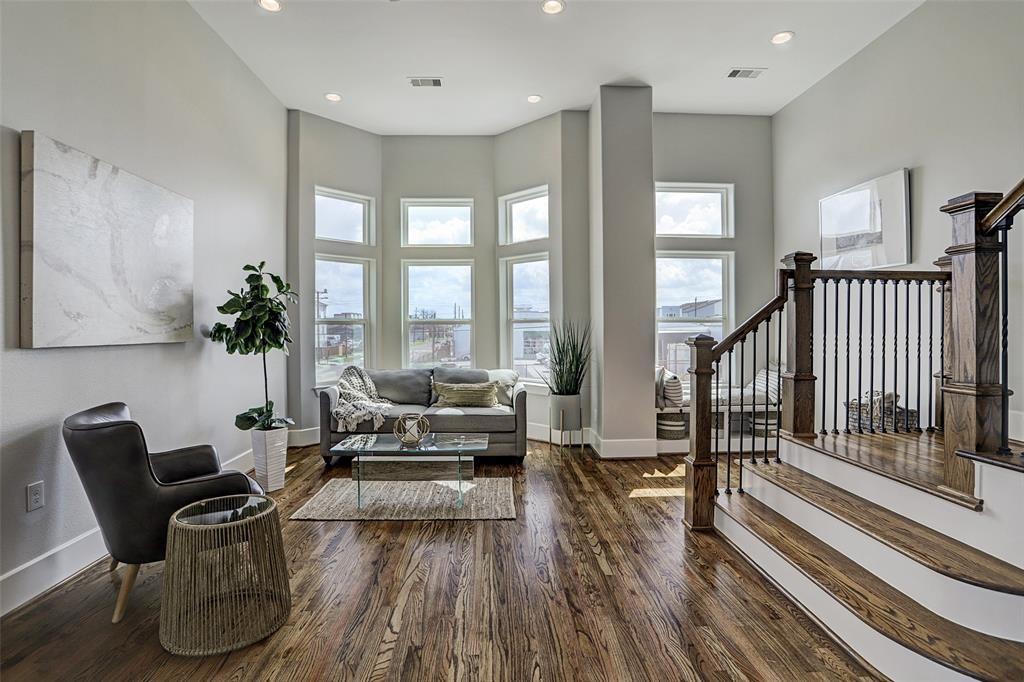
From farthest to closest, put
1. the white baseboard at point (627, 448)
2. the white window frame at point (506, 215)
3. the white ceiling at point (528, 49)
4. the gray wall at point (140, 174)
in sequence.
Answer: the white window frame at point (506, 215), the white baseboard at point (627, 448), the white ceiling at point (528, 49), the gray wall at point (140, 174)

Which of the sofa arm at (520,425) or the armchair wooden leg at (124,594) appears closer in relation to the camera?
the armchair wooden leg at (124,594)

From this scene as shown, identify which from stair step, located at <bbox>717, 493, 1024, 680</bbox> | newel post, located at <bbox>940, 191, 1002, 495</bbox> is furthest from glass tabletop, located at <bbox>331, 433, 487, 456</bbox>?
newel post, located at <bbox>940, 191, 1002, 495</bbox>

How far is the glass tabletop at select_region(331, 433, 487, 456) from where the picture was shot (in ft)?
11.7

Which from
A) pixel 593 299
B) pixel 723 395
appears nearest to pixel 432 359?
pixel 593 299

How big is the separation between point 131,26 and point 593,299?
4.02 metres

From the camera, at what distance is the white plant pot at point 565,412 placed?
5105 mm

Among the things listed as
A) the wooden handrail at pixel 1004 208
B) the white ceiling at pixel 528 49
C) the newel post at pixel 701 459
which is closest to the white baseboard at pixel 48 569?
the newel post at pixel 701 459

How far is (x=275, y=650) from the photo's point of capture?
6.46ft

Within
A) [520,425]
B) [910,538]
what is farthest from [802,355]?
[520,425]

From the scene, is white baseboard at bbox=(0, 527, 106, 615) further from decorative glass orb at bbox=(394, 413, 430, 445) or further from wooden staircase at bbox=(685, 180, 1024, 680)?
wooden staircase at bbox=(685, 180, 1024, 680)

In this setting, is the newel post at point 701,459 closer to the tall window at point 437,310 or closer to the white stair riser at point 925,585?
the white stair riser at point 925,585

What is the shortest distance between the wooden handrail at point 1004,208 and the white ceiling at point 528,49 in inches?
98.3

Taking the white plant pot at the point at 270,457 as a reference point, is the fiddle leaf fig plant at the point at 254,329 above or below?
above

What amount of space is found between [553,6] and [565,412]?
3.38m
